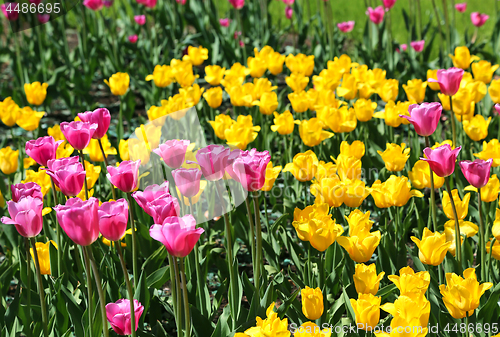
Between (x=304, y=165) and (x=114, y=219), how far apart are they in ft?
3.10

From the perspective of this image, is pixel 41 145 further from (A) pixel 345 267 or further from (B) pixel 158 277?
(A) pixel 345 267

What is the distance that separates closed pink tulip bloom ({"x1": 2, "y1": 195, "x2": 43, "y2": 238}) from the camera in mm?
1257

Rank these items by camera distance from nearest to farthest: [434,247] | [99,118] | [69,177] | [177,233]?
1. [177,233]
2. [69,177]
3. [434,247]
4. [99,118]

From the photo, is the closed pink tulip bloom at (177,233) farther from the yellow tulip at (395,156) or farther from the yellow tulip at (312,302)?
the yellow tulip at (395,156)

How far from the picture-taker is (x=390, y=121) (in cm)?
250

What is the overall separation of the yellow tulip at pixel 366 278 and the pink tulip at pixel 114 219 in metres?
0.65

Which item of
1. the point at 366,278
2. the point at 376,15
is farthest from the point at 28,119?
the point at 376,15

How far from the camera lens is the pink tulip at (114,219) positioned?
3.89ft

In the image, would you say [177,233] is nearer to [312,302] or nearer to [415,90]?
[312,302]

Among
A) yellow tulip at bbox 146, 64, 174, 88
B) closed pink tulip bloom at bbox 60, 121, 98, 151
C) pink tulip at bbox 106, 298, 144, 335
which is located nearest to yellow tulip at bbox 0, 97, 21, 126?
yellow tulip at bbox 146, 64, 174, 88

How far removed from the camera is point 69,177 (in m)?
1.37

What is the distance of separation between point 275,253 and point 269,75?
8.88ft

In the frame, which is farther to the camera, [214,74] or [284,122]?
[214,74]

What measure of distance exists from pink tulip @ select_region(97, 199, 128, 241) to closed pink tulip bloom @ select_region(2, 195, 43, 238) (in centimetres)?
19
